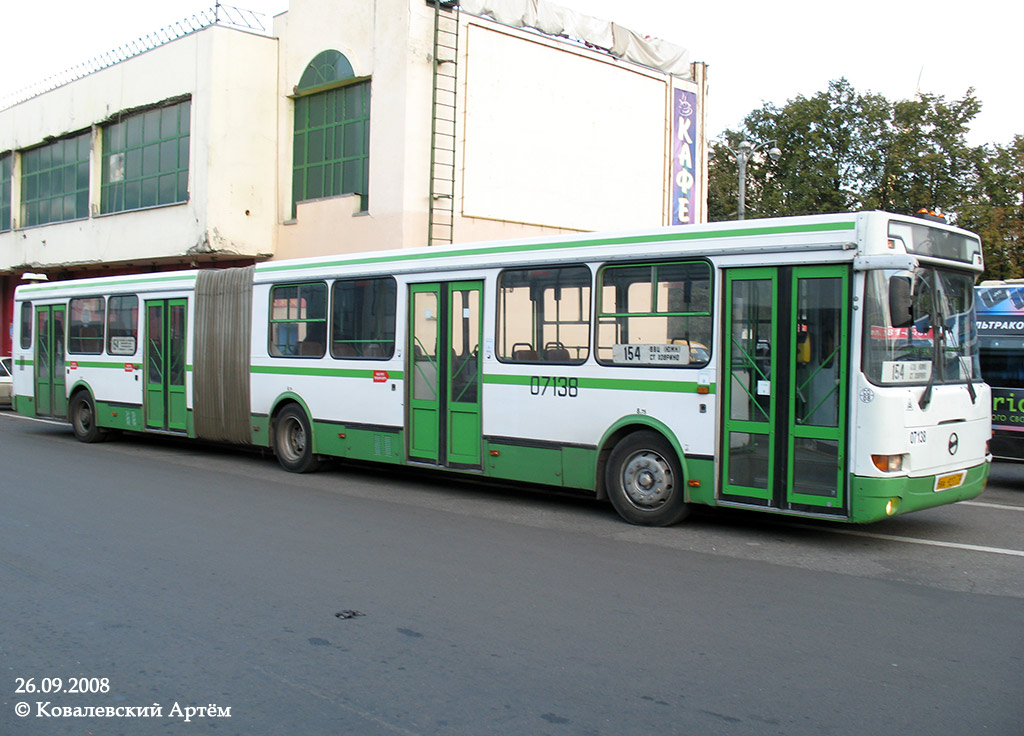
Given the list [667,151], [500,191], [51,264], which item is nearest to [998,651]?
[500,191]

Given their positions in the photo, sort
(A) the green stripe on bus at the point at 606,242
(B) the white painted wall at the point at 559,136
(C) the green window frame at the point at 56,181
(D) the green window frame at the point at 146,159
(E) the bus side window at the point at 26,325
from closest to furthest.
A: (A) the green stripe on bus at the point at 606,242 < (E) the bus side window at the point at 26,325 < (B) the white painted wall at the point at 559,136 < (D) the green window frame at the point at 146,159 < (C) the green window frame at the point at 56,181

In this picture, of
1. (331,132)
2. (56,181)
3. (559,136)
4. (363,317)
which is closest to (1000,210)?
(559,136)

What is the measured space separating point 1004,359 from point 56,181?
28857mm

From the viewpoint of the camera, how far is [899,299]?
309 inches

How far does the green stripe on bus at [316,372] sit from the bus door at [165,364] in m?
2.09

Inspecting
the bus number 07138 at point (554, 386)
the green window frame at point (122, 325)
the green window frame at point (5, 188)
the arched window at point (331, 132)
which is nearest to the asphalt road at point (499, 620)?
the bus number 07138 at point (554, 386)

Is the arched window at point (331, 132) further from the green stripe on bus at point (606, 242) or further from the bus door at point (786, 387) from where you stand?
the bus door at point (786, 387)

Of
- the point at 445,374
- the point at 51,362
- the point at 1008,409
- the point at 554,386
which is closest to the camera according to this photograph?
the point at 554,386

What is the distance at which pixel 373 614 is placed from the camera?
6.15 m

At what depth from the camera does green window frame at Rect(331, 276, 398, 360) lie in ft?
39.2

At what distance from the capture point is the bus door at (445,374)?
1095 cm

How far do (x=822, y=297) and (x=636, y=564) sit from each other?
2.90 m

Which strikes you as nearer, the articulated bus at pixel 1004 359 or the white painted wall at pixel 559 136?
the articulated bus at pixel 1004 359

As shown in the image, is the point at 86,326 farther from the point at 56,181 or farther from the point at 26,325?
the point at 56,181
